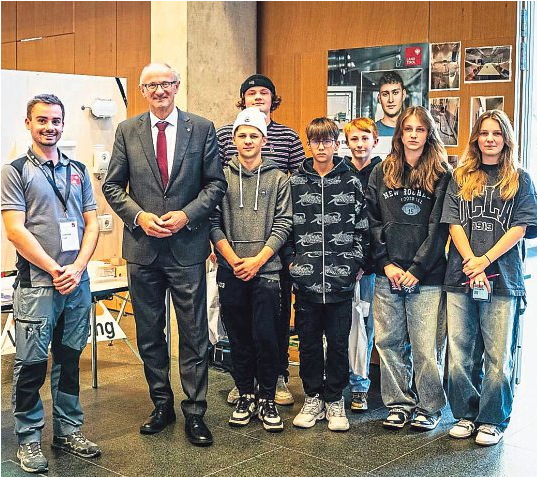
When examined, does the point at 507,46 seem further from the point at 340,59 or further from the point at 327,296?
the point at 327,296

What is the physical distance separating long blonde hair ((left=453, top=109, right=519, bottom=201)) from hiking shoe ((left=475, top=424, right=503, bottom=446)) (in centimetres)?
109

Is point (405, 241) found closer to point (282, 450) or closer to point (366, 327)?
point (366, 327)

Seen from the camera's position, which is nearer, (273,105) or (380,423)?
(380,423)

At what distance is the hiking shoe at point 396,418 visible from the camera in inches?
159

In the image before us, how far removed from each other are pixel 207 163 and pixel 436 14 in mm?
2207

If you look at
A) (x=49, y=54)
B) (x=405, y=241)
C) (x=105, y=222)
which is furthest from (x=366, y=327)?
(x=49, y=54)

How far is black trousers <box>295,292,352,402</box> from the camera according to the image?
3.98m

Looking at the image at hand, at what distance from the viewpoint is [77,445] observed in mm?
3672

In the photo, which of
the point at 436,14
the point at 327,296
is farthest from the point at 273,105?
the point at 436,14

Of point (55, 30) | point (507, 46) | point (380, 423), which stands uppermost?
point (55, 30)

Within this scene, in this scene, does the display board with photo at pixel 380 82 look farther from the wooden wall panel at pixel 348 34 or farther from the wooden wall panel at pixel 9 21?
the wooden wall panel at pixel 9 21

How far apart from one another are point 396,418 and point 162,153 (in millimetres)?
1742

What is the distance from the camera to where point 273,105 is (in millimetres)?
4422

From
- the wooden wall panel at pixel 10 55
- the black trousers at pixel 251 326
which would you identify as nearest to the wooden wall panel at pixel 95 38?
the wooden wall panel at pixel 10 55
